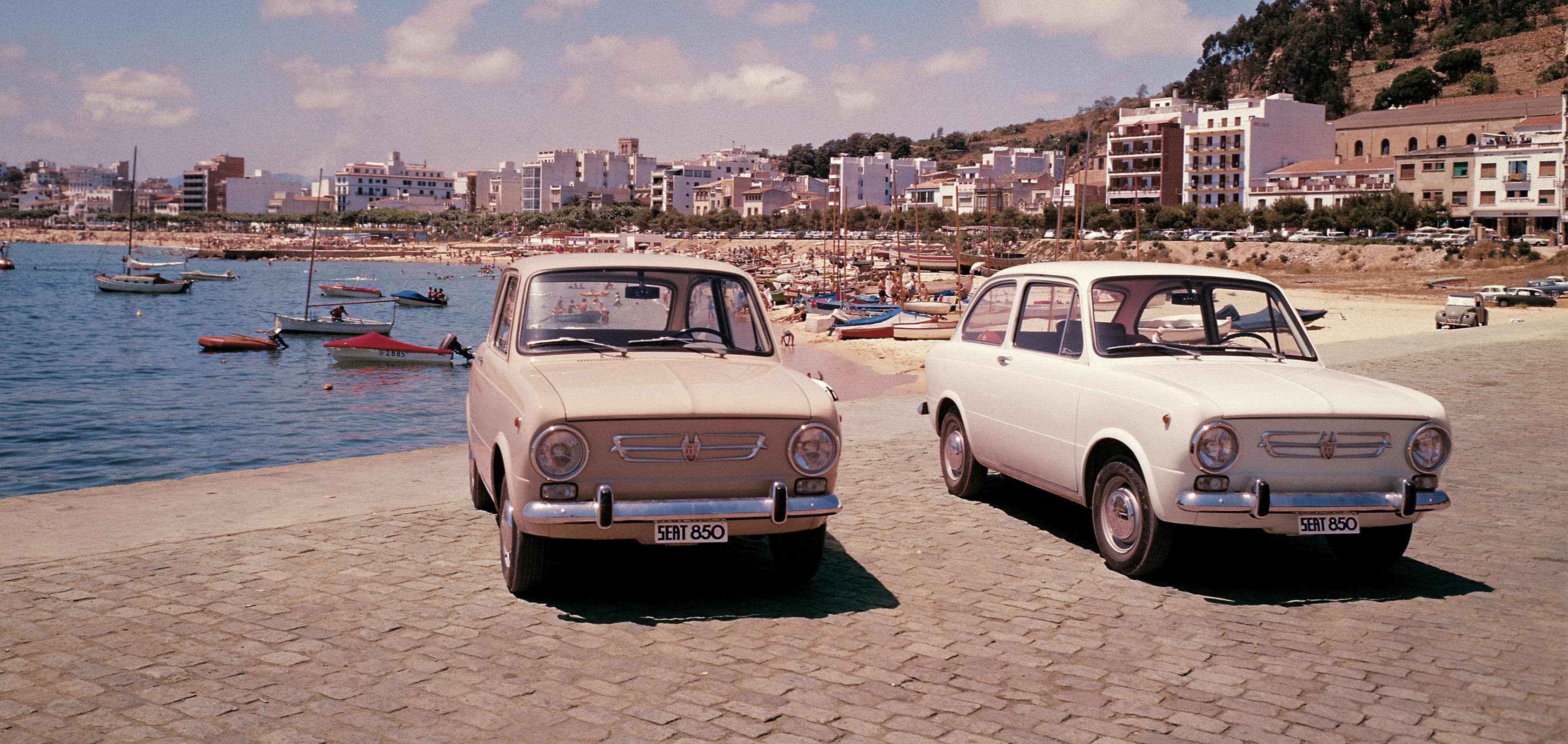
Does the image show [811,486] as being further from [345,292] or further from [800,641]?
[345,292]

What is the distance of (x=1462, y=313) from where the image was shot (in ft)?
107

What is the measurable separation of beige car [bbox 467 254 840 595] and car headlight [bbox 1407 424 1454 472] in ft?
10.6

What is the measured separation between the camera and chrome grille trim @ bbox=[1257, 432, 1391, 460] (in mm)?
6305

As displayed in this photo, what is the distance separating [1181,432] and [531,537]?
3475 mm

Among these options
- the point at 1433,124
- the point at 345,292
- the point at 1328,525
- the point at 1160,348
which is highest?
the point at 1433,124

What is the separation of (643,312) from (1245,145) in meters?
110

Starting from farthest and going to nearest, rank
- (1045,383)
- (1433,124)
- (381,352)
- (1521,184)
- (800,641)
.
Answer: (1433,124) < (1521,184) < (381,352) < (1045,383) < (800,641)

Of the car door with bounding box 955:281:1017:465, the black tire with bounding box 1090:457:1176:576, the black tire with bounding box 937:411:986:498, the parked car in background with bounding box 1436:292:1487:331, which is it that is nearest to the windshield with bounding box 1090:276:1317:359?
the car door with bounding box 955:281:1017:465

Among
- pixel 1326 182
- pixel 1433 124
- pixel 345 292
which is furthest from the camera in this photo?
pixel 1433 124

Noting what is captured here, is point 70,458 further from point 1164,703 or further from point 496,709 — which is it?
point 1164,703

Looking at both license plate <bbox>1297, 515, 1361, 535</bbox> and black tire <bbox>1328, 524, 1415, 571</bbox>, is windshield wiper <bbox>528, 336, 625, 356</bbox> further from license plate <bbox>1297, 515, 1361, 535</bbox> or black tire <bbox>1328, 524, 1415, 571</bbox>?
black tire <bbox>1328, 524, 1415, 571</bbox>

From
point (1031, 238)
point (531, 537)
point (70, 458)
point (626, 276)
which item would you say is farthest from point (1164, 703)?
point (1031, 238)

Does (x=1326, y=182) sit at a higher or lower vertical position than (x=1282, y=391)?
higher

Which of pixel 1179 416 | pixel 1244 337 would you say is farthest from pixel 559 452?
pixel 1244 337
